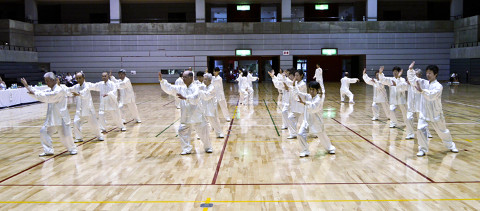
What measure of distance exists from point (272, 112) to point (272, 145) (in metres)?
6.97

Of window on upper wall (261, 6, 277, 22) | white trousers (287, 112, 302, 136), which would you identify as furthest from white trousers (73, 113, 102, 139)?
window on upper wall (261, 6, 277, 22)

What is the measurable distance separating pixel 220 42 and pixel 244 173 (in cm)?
3239

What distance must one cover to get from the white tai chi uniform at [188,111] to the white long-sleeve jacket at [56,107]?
218cm

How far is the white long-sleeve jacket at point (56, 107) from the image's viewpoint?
862 cm

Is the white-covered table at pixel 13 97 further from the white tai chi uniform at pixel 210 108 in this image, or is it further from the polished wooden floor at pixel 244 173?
the white tai chi uniform at pixel 210 108

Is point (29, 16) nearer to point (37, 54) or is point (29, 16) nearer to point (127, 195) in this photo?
point (37, 54)

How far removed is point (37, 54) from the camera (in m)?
38.7

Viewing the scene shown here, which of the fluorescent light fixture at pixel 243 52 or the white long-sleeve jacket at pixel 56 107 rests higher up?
the fluorescent light fixture at pixel 243 52

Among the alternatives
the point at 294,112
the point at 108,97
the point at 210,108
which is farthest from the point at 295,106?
the point at 108,97

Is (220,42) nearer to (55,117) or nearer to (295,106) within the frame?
(295,106)

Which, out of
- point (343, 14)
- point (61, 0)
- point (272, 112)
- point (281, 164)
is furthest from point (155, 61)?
point (281, 164)

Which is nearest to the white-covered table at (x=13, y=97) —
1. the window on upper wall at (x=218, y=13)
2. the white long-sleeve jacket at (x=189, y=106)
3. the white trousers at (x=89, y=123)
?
the white trousers at (x=89, y=123)

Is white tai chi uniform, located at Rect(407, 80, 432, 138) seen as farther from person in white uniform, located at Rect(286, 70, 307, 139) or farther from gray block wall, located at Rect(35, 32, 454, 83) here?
gray block wall, located at Rect(35, 32, 454, 83)

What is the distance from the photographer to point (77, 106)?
34.6ft
